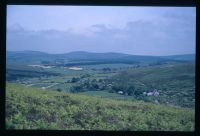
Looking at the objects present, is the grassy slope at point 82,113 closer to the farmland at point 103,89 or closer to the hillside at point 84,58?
the farmland at point 103,89

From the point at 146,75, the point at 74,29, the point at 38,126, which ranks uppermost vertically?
the point at 74,29

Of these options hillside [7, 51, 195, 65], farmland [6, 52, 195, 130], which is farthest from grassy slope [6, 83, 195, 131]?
hillside [7, 51, 195, 65]

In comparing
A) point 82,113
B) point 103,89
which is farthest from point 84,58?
point 82,113

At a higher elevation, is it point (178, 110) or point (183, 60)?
point (183, 60)

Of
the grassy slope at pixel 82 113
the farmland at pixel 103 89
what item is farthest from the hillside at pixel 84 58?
the grassy slope at pixel 82 113

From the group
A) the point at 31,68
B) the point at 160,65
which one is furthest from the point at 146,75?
the point at 31,68

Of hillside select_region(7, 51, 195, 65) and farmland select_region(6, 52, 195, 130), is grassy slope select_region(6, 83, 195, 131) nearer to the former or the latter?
farmland select_region(6, 52, 195, 130)

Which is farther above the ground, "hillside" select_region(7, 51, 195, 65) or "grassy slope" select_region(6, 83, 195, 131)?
"hillside" select_region(7, 51, 195, 65)

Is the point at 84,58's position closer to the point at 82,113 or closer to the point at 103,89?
the point at 103,89
